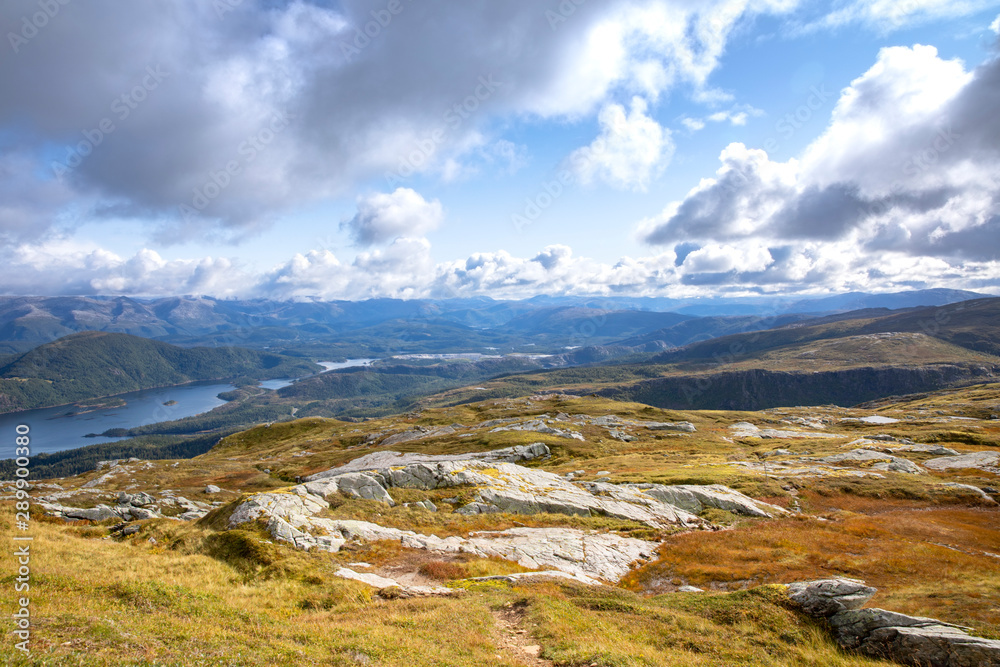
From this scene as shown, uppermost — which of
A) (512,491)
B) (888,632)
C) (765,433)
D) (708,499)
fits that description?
(888,632)

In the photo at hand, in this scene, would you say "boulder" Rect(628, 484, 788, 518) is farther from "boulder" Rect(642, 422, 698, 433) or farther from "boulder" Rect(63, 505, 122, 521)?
"boulder" Rect(642, 422, 698, 433)

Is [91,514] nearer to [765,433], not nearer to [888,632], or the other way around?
[888,632]

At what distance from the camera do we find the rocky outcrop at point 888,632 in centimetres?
1429

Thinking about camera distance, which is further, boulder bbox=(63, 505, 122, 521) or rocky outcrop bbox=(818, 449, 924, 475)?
rocky outcrop bbox=(818, 449, 924, 475)

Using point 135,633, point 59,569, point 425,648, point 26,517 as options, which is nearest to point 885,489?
point 425,648

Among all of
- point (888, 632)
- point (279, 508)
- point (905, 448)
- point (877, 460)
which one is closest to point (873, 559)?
point (888, 632)

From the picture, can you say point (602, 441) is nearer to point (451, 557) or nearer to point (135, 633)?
point (451, 557)

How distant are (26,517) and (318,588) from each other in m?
17.2

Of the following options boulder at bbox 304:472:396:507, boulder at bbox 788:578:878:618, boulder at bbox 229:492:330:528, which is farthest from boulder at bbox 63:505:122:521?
boulder at bbox 788:578:878:618

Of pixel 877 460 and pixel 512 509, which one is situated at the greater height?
pixel 512 509

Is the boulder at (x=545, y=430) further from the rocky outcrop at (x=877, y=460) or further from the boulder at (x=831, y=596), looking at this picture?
the boulder at (x=831, y=596)

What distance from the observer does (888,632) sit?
1616 cm

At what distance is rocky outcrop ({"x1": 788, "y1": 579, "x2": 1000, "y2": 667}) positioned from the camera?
1429 cm

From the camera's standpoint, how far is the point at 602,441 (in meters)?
97.2
